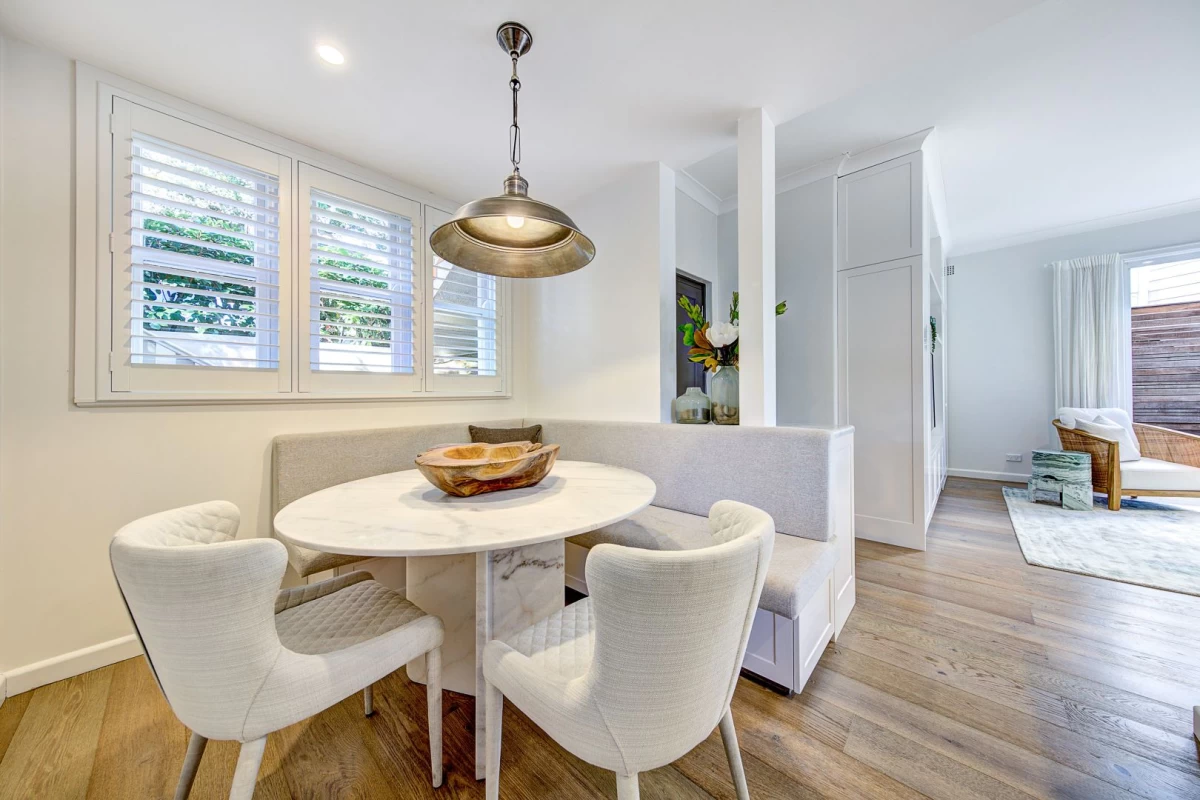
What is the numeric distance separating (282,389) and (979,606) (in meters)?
3.66

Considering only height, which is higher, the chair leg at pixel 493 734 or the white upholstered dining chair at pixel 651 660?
the white upholstered dining chair at pixel 651 660

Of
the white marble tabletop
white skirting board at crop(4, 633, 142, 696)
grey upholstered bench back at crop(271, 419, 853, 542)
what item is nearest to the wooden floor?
white skirting board at crop(4, 633, 142, 696)

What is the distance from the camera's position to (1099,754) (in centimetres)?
119

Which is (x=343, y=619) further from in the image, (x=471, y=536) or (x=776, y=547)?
(x=776, y=547)

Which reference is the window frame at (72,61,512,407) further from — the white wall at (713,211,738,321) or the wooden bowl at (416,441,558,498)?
the white wall at (713,211,738,321)

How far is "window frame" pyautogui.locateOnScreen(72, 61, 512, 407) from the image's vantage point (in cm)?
161

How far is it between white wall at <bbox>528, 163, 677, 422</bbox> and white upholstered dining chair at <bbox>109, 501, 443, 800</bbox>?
6.21 ft

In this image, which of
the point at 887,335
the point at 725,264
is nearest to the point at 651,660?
the point at 887,335

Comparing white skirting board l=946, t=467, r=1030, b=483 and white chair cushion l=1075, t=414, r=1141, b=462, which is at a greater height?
white chair cushion l=1075, t=414, r=1141, b=462

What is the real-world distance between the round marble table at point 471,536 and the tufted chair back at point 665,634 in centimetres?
31

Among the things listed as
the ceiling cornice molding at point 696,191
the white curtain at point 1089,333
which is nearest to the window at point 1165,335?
the white curtain at point 1089,333

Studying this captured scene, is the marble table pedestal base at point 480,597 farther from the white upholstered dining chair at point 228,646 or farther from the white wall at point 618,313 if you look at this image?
the white wall at point 618,313

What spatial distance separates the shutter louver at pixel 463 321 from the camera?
2725 millimetres

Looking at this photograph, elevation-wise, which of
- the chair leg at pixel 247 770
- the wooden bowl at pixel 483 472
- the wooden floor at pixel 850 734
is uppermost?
the wooden bowl at pixel 483 472
